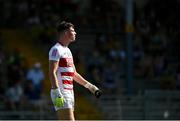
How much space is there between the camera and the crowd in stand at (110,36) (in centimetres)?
2169

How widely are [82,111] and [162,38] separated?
5738mm

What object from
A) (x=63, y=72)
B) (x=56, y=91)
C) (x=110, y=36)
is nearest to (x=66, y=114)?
(x=56, y=91)

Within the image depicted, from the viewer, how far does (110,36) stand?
80.3 feet

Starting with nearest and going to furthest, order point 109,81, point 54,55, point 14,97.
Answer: point 54,55, point 14,97, point 109,81

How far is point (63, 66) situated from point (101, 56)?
12034 millimetres

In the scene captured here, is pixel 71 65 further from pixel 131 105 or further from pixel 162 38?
pixel 162 38

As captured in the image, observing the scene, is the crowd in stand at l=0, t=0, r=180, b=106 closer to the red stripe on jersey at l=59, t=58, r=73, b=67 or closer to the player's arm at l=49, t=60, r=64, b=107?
the red stripe on jersey at l=59, t=58, r=73, b=67

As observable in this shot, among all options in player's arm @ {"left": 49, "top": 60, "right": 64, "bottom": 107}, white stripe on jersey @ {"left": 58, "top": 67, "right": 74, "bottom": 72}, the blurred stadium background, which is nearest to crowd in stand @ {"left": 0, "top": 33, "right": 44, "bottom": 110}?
the blurred stadium background

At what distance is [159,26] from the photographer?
25.3 m

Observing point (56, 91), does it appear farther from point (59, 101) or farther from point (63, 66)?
point (63, 66)

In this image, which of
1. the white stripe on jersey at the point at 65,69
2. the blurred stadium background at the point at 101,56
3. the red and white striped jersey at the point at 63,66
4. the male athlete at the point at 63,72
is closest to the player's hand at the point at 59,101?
the male athlete at the point at 63,72

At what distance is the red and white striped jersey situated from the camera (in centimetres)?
1055

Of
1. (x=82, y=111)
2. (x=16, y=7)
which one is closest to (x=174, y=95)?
(x=82, y=111)

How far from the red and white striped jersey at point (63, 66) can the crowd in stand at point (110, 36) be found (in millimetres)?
9487
